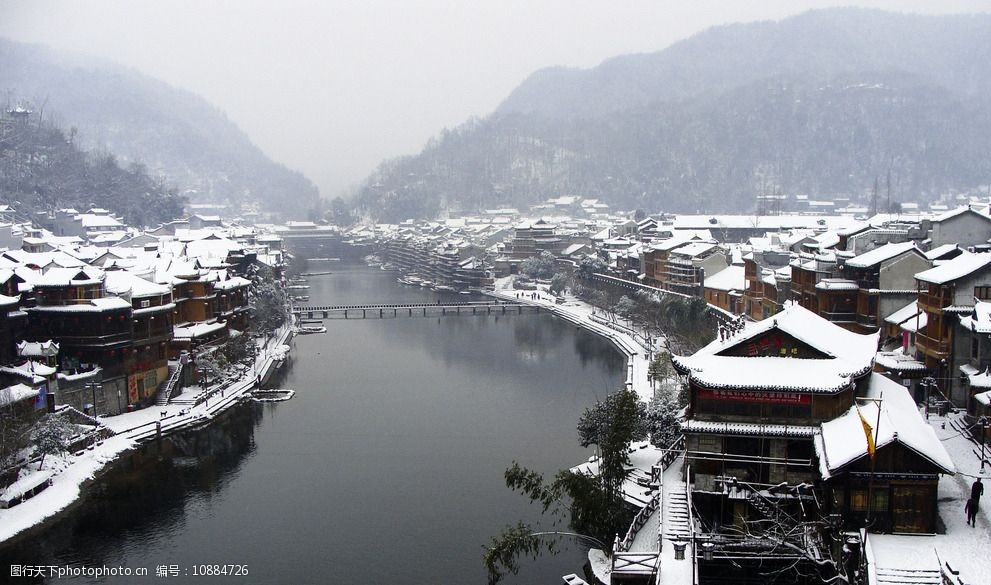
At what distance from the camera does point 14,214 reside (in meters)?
54.7

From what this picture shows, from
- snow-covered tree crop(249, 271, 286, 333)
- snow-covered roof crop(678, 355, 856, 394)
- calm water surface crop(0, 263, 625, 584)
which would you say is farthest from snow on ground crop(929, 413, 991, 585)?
snow-covered tree crop(249, 271, 286, 333)

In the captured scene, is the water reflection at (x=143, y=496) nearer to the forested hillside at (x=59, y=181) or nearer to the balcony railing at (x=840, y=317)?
the balcony railing at (x=840, y=317)

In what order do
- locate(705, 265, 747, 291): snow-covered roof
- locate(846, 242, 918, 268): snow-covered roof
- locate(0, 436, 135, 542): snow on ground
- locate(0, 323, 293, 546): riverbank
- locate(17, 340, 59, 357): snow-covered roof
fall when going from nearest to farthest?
1. locate(0, 436, 135, 542): snow on ground
2. locate(0, 323, 293, 546): riverbank
3. locate(17, 340, 59, 357): snow-covered roof
4. locate(846, 242, 918, 268): snow-covered roof
5. locate(705, 265, 747, 291): snow-covered roof

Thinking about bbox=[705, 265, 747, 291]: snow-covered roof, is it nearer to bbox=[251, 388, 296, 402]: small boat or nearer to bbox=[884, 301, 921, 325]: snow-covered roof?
bbox=[884, 301, 921, 325]: snow-covered roof

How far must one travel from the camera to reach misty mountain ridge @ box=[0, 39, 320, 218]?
510ft

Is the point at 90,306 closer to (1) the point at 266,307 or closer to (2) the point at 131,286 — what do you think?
(2) the point at 131,286

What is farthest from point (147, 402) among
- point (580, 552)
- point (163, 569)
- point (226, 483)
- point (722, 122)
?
point (722, 122)

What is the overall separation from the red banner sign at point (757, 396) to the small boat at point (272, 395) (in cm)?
1857

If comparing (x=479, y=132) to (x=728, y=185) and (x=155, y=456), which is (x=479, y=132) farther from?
(x=155, y=456)

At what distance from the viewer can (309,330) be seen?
45625 mm

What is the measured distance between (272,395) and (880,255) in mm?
20481

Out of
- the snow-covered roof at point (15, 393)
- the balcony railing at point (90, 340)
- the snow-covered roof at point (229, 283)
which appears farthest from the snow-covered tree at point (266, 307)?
the snow-covered roof at point (15, 393)

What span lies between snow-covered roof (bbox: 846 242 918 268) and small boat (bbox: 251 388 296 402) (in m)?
19.1

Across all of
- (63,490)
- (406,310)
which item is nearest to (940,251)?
(63,490)
